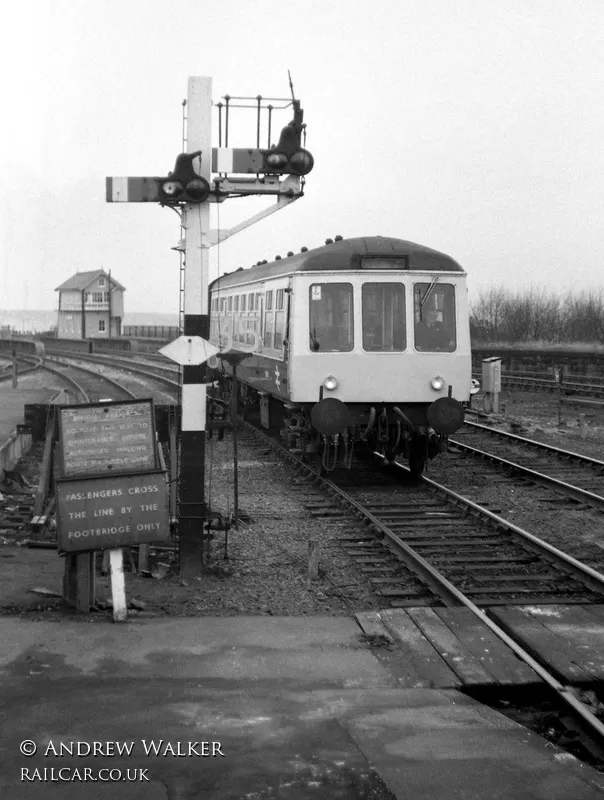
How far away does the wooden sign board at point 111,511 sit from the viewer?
6852mm

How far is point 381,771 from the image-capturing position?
4.46m

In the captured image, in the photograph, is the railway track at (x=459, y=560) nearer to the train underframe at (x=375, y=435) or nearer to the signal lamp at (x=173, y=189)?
the train underframe at (x=375, y=435)

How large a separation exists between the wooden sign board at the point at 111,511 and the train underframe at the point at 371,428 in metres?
5.25

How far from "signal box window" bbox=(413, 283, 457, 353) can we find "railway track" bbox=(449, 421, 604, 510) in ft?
7.80

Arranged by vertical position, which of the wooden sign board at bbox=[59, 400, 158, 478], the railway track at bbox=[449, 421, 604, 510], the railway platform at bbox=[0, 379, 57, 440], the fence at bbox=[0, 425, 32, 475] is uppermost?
the wooden sign board at bbox=[59, 400, 158, 478]

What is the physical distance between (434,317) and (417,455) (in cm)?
191

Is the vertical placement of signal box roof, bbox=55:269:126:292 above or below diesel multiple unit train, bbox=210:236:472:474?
above

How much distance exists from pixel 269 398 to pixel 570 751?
11643 millimetres

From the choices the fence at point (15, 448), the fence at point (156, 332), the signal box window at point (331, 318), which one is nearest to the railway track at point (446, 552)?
the signal box window at point (331, 318)

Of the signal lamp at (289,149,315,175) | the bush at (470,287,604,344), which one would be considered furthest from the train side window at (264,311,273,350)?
the bush at (470,287,604,344)

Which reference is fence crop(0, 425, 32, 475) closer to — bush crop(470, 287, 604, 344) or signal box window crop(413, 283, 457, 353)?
signal box window crop(413, 283, 457, 353)

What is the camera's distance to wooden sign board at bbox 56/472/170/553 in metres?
6.85

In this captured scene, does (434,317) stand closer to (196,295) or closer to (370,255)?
(370,255)

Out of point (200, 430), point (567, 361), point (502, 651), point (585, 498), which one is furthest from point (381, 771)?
point (567, 361)
